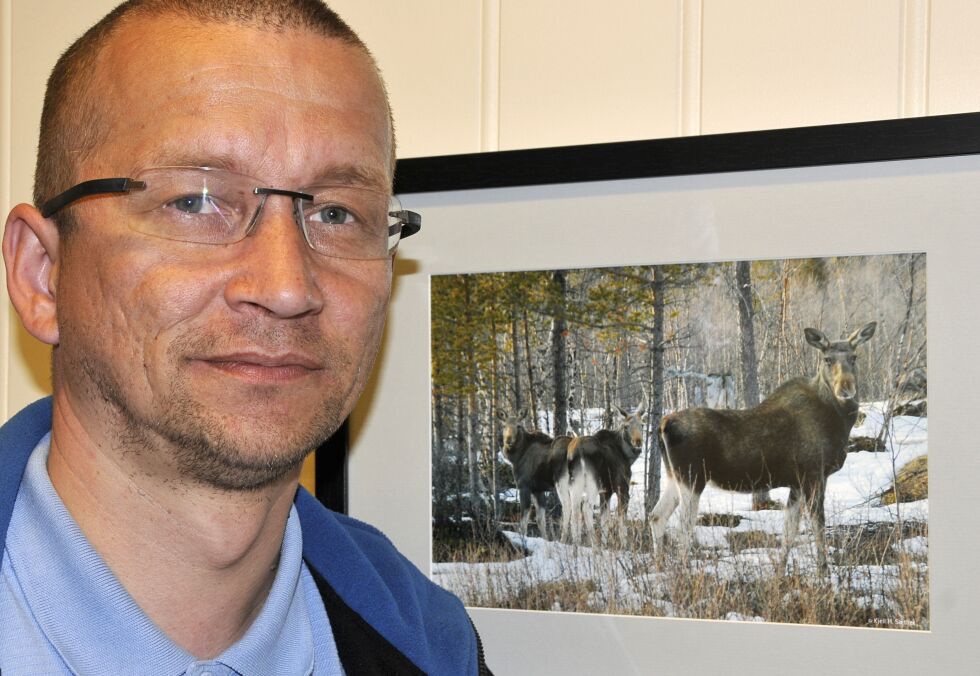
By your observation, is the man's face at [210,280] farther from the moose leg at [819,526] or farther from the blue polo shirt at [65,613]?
the moose leg at [819,526]

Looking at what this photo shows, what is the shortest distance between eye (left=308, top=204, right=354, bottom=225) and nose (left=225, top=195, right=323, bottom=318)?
0.11 ft

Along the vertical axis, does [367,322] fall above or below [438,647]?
above

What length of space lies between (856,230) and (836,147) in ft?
0.26

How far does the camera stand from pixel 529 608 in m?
1.12

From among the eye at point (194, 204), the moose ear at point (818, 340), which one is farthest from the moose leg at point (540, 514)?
the eye at point (194, 204)

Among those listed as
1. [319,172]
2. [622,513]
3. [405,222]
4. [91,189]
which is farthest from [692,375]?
[91,189]

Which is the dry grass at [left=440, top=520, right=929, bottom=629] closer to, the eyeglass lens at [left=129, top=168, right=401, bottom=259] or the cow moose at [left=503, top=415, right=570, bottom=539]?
the cow moose at [left=503, top=415, right=570, bottom=539]

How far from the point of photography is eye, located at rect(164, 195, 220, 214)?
83cm

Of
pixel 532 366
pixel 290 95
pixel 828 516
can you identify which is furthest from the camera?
pixel 532 366

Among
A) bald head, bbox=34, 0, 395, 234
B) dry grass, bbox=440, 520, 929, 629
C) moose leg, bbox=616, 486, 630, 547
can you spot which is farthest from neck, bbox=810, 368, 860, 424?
bald head, bbox=34, 0, 395, 234

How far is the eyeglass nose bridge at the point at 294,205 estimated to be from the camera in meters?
0.85

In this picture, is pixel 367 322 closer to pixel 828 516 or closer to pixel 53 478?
pixel 53 478

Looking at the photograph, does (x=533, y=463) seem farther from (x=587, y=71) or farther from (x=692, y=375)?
(x=587, y=71)

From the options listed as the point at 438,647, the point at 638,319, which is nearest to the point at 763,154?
the point at 638,319
